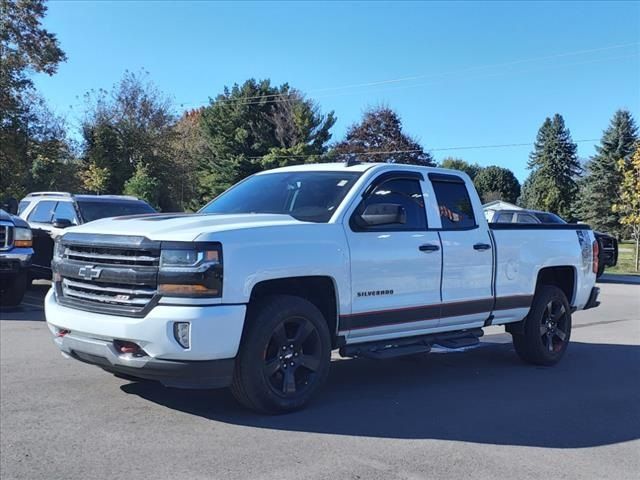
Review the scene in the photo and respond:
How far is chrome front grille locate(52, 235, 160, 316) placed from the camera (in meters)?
4.66

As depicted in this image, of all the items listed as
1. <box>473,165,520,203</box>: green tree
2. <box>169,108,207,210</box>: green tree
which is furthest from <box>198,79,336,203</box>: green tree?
<box>473,165,520,203</box>: green tree

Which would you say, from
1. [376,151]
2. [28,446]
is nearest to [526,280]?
[28,446]

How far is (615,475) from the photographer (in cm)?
427

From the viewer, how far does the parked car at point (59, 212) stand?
12.0m

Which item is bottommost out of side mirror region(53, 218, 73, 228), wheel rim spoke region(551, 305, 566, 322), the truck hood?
wheel rim spoke region(551, 305, 566, 322)

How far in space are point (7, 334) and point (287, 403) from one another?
192 inches

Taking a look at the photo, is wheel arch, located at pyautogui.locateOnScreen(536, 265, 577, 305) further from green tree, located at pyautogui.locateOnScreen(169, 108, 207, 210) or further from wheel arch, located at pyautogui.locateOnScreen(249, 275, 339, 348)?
green tree, located at pyautogui.locateOnScreen(169, 108, 207, 210)

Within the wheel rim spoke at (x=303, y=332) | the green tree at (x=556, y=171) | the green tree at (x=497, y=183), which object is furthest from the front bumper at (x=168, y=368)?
the green tree at (x=497, y=183)

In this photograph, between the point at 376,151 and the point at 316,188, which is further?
the point at 376,151

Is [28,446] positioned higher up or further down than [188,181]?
further down

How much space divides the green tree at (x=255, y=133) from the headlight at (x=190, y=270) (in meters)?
41.5

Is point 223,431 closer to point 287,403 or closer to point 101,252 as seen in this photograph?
point 287,403

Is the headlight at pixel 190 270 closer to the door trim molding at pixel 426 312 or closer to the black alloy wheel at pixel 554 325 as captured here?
the door trim molding at pixel 426 312

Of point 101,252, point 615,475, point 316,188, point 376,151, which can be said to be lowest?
point 615,475
